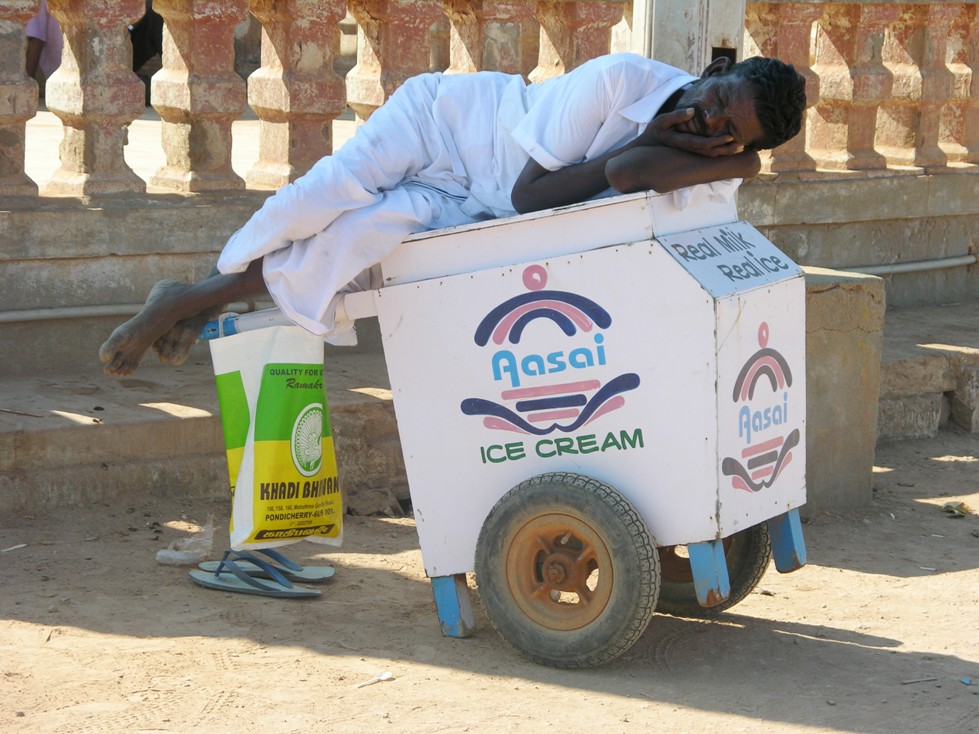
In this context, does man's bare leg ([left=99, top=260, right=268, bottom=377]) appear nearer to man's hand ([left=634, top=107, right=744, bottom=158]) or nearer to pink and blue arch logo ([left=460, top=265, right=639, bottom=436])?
pink and blue arch logo ([left=460, top=265, right=639, bottom=436])

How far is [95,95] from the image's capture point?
202 inches

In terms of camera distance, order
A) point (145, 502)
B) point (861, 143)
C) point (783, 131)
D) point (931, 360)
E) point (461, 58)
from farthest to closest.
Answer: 1. point (861, 143)
2. point (931, 360)
3. point (461, 58)
4. point (145, 502)
5. point (783, 131)

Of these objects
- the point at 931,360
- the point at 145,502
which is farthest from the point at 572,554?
the point at 931,360

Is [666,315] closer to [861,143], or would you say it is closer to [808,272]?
[808,272]

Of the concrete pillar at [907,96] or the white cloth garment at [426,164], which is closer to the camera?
the white cloth garment at [426,164]

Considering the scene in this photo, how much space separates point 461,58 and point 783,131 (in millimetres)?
2331

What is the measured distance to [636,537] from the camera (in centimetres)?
365

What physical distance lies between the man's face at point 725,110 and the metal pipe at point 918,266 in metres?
3.36

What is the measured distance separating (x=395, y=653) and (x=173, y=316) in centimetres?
111

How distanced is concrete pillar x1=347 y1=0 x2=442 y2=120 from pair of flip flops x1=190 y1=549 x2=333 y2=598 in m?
1.95

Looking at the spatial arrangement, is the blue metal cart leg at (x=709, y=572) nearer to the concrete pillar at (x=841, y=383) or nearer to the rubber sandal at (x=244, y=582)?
the rubber sandal at (x=244, y=582)

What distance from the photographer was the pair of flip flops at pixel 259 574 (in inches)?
170

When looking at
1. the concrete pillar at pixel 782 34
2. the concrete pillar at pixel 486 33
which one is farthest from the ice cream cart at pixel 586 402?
the concrete pillar at pixel 782 34

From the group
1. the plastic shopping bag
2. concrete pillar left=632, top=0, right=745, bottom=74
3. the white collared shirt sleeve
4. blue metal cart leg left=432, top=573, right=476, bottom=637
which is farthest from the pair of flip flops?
concrete pillar left=632, top=0, right=745, bottom=74
